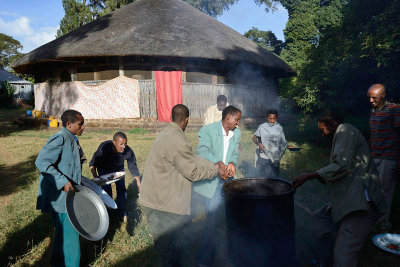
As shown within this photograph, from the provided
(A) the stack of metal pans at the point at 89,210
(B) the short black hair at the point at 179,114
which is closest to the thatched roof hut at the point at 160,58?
(B) the short black hair at the point at 179,114

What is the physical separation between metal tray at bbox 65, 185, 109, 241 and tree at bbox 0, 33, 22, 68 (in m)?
58.8

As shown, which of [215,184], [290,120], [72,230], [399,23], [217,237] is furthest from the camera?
[290,120]

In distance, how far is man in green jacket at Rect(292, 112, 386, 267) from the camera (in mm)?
2445

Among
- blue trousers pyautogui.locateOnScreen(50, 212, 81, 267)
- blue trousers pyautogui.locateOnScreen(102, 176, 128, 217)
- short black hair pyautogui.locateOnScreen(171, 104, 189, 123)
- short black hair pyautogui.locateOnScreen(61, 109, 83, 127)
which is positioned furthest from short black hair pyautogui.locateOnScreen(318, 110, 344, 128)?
blue trousers pyautogui.locateOnScreen(102, 176, 128, 217)

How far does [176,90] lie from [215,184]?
9.74m

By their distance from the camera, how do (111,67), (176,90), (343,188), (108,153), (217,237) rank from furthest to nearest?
(111,67)
(176,90)
(108,153)
(217,237)
(343,188)

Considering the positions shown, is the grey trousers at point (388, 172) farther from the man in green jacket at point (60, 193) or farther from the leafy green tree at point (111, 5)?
the leafy green tree at point (111, 5)

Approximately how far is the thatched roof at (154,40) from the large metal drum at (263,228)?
33.4 feet

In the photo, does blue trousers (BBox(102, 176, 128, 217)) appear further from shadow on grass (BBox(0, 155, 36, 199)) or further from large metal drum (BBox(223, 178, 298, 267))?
shadow on grass (BBox(0, 155, 36, 199))

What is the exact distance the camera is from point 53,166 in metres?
2.65

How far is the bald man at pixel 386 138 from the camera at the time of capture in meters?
3.68

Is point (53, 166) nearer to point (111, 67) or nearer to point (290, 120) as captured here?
point (111, 67)

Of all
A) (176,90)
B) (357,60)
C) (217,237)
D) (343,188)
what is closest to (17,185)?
(217,237)

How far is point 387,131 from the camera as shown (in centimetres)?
371
